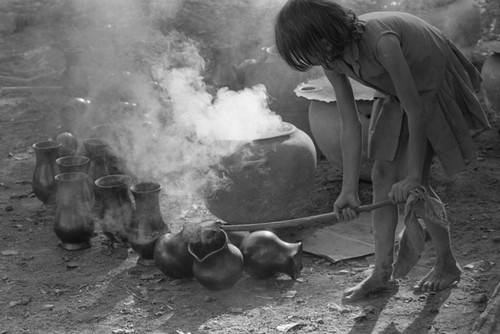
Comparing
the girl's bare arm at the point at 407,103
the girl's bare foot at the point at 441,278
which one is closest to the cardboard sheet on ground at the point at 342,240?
the girl's bare foot at the point at 441,278

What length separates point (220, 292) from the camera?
4.50 metres

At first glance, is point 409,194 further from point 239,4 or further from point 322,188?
point 239,4

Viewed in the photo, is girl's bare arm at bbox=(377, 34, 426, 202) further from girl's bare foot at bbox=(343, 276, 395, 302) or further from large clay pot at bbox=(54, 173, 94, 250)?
large clay pot at bbox=(54, 173, 94, 250)

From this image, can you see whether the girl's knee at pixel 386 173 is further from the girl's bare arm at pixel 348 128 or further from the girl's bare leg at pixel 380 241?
the girl's bare arm at pixel 348 128

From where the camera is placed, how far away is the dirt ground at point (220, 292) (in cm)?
405

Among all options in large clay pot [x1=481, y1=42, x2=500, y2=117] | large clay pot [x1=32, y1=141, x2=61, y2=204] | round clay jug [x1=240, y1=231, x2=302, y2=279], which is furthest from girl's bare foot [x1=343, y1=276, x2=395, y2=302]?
large clay pot [x1=481, y1=42, x2=500, y2=117]

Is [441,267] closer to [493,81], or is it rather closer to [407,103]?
[407,103]

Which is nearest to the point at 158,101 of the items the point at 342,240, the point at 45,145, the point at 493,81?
the point at 45,145

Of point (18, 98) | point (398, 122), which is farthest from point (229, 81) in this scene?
point (398, 122)

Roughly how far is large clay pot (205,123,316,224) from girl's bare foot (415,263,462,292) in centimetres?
138

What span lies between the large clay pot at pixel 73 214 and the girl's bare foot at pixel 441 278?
97.0 inches

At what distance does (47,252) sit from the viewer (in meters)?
5.23

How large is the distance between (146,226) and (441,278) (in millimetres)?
2039

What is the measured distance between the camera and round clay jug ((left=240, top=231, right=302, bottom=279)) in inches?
178
